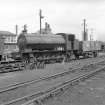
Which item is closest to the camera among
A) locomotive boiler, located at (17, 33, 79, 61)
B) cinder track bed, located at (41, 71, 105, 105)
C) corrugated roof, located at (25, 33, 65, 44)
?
cinder track bed, located at (41, 71, 105, 105)

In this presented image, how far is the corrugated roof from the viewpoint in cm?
2422

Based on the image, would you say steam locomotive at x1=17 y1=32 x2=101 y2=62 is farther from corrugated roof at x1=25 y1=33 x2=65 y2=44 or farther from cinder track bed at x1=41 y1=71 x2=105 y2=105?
cinder track bed at x1=41 y1=71 x2=105 y2=105

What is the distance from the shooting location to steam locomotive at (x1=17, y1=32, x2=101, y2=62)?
23.9 meters

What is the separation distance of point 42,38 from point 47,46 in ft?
4.03

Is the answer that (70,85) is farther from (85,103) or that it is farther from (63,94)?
(85,103)

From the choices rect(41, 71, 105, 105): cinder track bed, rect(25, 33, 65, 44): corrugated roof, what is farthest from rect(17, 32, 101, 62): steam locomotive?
rect(41, 71, 105, 105): cinder track bed

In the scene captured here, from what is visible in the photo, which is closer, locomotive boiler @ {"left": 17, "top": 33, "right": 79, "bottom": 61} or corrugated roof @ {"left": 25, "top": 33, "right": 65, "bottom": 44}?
locomotive boiler @ {"left": 17, "top": 33, "right": 79, "bottom": 61}

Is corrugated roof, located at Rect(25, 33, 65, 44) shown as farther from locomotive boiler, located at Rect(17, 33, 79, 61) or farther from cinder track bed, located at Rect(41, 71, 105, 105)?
cinder track bed, located at Rect(41, 71, 105, 105)

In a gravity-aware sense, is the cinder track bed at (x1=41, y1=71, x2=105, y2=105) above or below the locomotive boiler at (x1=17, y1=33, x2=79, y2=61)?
below

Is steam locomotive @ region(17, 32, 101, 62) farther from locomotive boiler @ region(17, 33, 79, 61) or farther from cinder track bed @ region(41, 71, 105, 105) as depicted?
cinder track bed @ region(41, 71, 105, 105)

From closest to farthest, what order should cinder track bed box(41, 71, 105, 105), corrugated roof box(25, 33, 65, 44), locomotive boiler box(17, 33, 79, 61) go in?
cinder track bed box(41, 71, 105, 105) → locomotive boiler box(17, 33, 79, 61) → corrugated roof box(25, 33, 65, 44)

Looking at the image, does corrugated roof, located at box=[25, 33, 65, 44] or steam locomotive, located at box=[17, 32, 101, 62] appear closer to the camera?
steam locomotive, located at box=[17, 32, 101, 62]

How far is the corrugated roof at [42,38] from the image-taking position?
2422 cm

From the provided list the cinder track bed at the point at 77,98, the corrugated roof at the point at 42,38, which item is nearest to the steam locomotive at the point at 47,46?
the corrugated roof at the point at 42,38
